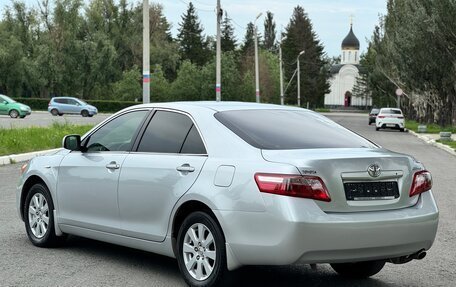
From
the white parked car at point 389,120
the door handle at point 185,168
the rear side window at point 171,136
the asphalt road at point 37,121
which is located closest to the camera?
the door handle at point 185,168

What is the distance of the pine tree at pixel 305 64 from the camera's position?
12662cm

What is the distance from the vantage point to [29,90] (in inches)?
3009

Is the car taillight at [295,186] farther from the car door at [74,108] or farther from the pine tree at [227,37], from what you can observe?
the pine tree at [227,37]

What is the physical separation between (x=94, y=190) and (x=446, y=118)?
4792 cm

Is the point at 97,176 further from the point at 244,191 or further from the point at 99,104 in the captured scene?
the point at 99,104

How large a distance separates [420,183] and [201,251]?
1.86 metres

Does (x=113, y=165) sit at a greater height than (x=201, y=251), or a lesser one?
greater

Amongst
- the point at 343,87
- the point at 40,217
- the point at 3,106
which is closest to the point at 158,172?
the point at 40,217

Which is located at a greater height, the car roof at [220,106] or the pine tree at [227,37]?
the pine tree at [227,37]

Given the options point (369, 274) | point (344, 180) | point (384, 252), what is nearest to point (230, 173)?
point (344, 180)

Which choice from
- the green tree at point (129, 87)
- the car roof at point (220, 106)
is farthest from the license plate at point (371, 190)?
the green tree at point (129, 87)

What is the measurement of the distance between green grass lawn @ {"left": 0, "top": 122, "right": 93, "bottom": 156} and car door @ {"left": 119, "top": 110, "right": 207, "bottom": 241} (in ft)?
40.4

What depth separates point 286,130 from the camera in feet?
19.9

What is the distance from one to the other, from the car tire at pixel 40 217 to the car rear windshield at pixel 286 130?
2.44 meters
